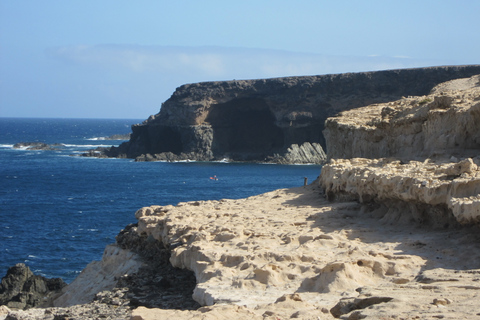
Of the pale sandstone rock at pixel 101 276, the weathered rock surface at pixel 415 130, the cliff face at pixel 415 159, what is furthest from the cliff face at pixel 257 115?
the pale sandstone rock at pixel 101 276

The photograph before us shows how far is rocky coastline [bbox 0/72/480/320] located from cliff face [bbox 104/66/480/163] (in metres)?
59.5

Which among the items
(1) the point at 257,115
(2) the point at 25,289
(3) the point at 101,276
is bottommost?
(2) the point at 25,289

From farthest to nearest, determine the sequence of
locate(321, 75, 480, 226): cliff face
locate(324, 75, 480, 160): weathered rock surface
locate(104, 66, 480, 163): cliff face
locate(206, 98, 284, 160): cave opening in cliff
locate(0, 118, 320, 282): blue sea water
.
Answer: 1. locate(206, 98, 284, 160): cave opening in cliff
2. locate(104, 66, 480, 163): cliff face
3. locate(0, 118, 320, 282): blue sea water
4. locate(324, 75, 480, 160): weathered rock surface
5. locate(321, 75, 480, 226): cliff face

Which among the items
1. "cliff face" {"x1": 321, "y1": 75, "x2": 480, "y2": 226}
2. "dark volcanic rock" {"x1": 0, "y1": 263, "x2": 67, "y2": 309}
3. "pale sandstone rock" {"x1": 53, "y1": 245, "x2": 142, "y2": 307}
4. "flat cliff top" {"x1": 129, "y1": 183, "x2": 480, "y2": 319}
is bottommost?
"dark volcanic rock" {"x1": 0, "y1": 263, "x2": 67, "y2": 309}

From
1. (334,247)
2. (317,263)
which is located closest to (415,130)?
(334,247)

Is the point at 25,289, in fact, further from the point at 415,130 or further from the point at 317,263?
the point at 415,130

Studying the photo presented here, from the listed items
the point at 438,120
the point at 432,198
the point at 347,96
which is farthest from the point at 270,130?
the point at 432,198

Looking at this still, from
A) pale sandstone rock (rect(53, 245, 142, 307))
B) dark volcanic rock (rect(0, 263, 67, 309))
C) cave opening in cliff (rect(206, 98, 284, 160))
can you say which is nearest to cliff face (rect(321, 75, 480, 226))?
pale sandstone rock (rect(53, 245, 142, 307))

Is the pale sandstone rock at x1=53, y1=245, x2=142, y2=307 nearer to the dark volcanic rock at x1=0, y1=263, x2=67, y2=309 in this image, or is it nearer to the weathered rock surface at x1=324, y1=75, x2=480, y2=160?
the dark volcanic rock at x1=0, y1=263, x2=67, y2=309

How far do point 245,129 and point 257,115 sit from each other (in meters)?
2.76

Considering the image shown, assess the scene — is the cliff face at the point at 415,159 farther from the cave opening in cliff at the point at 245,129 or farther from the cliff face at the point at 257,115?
the cave opening in cliff at the point at 245,129

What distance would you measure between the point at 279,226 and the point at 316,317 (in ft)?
22.9

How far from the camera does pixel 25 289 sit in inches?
883

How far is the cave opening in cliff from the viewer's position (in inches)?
3521
